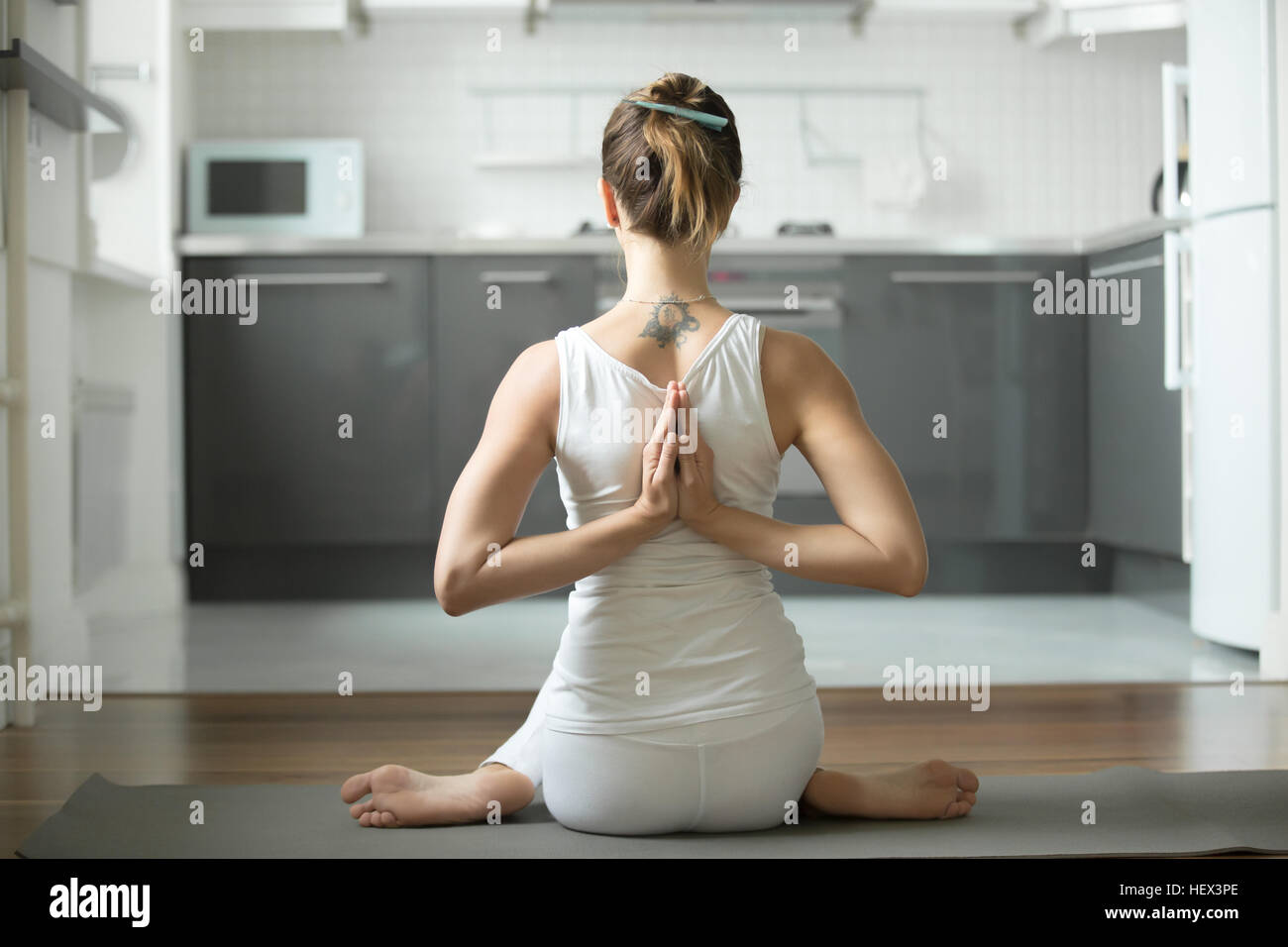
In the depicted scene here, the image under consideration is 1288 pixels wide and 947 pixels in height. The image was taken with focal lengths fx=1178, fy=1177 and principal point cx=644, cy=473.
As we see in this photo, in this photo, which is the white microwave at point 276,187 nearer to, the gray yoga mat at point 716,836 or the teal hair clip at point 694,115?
the gray yoga mat at point 716,836

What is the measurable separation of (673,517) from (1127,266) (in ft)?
7.87

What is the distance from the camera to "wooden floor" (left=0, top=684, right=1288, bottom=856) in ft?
5.73

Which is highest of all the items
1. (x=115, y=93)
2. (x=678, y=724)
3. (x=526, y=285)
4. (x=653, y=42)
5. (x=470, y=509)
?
(x=653, y=42)

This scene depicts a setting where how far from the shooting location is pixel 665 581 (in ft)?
4.16

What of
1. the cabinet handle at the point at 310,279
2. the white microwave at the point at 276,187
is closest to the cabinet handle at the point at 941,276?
the cabinet handle at the point at 310,279

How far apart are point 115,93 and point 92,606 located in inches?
60.1

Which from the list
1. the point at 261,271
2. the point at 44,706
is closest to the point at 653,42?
the point at 261,271

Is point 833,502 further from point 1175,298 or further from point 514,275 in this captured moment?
point 514,275

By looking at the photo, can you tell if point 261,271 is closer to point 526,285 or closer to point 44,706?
point 526,285

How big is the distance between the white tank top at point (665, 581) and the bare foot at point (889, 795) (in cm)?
18

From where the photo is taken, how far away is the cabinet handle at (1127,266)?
302 cm

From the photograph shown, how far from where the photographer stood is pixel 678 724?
4.03 ft
